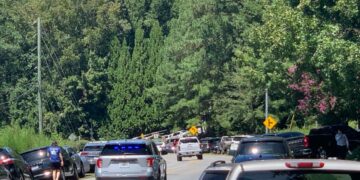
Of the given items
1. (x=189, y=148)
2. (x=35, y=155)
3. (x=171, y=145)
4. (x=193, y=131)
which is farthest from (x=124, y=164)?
(x=171, y=145)

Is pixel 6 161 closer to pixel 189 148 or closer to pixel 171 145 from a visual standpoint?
pixel 189 148

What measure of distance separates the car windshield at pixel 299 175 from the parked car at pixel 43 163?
26287mm

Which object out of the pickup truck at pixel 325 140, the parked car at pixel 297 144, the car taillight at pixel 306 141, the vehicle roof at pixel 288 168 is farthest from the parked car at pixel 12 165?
the vehicle roof at pixel 288 168

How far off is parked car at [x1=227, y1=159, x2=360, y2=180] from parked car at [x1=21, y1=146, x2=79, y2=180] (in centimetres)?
2626

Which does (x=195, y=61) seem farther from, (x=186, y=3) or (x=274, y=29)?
(x=274, y=29)

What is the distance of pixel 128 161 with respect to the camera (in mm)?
27188

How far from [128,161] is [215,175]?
18.2 metres

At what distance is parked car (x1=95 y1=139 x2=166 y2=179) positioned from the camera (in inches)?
1067

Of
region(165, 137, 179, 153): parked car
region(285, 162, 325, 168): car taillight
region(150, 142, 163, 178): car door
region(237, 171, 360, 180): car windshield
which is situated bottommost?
region(165, 137, 179, 153): parked car

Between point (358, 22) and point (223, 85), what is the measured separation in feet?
166

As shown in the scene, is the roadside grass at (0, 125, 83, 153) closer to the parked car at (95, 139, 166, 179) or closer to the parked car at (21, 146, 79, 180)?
the parked car at (21, 146, 79, 180)

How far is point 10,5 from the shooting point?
325ft

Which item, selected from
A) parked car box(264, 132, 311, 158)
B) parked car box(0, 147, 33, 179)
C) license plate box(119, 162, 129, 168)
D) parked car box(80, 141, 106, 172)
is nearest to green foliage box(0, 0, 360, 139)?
parked car box(264, 132, 311, 158)

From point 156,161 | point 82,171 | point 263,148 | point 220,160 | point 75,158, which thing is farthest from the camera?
point 82,171
